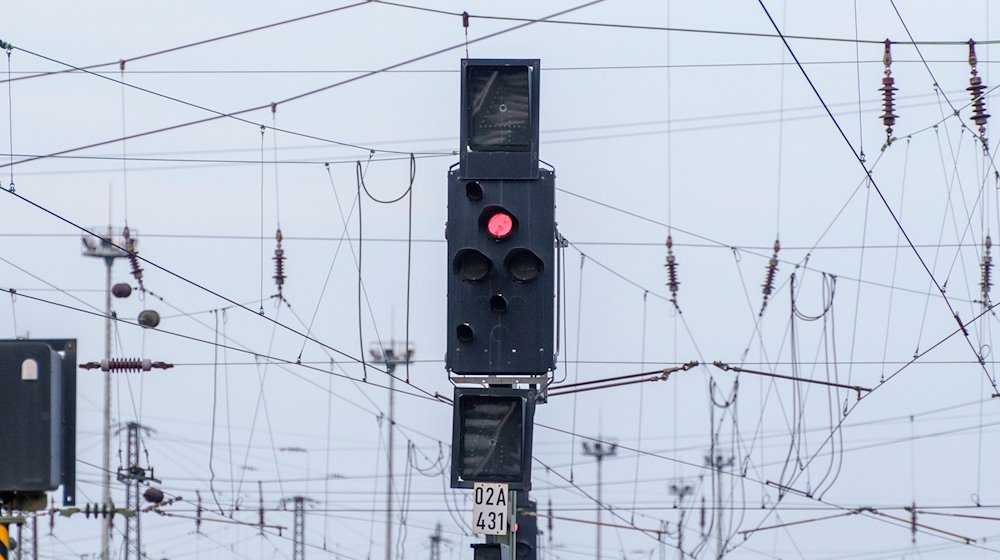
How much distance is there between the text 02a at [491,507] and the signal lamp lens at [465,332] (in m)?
1.04

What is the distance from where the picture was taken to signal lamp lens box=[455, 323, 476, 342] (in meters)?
13.6

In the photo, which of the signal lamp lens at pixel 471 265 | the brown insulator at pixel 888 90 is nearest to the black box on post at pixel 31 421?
the signal lamp lens at pixel 471 265

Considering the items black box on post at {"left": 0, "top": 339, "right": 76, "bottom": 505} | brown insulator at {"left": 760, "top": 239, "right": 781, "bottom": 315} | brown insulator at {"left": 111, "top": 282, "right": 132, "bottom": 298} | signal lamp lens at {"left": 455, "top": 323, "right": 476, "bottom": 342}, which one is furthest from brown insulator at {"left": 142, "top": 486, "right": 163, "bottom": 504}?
black box on post at {"left": 0, "top": 339, "right": 76, "bottom": 505}

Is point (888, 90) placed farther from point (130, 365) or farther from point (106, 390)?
point (106, 390)

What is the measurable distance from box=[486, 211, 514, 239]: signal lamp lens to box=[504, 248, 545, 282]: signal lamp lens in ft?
0.52

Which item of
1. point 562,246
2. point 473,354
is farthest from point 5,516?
point 562,246

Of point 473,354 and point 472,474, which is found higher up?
point 473,354

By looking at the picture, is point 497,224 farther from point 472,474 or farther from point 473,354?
point 472,474

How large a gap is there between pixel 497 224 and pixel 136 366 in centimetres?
1564

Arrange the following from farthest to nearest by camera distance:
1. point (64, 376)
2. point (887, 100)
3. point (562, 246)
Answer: point (887, 100) → point (562, 246) → point (64, 376)

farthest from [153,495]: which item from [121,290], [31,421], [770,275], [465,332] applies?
[31,421]

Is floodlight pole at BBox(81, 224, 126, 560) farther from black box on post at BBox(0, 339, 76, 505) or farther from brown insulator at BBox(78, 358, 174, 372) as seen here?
black box on post at BBox(0, 339, 76, 505)

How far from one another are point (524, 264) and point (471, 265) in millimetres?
373

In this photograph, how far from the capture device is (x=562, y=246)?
17.8 metres
